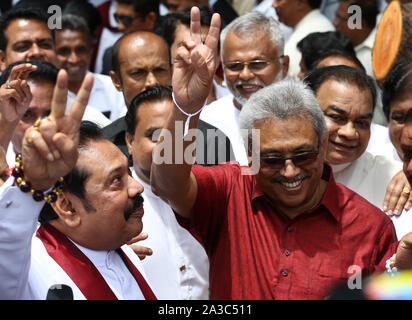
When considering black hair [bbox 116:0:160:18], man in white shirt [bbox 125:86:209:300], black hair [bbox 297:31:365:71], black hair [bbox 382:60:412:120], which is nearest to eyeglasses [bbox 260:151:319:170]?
man in white shirt [bbox 125:86:209:300]

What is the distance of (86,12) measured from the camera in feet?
22.9

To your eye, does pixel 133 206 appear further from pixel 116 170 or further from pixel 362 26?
pixel 362 26

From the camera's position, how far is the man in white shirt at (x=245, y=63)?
4.56 meters

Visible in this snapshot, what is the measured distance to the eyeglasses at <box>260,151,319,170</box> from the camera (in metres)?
2.97

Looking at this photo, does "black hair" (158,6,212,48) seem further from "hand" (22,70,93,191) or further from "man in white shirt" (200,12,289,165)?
"hand" (22,70,93,191)

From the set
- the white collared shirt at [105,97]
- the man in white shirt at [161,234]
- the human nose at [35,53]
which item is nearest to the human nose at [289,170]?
the man in white shirt at [161,234]

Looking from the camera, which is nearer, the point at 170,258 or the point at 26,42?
the point at 170,258

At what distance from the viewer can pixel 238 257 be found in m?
3.00

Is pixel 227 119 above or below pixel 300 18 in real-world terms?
below

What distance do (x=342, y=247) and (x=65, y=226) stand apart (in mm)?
1093

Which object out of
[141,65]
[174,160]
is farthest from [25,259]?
[141,65]

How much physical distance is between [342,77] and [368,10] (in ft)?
7.31
